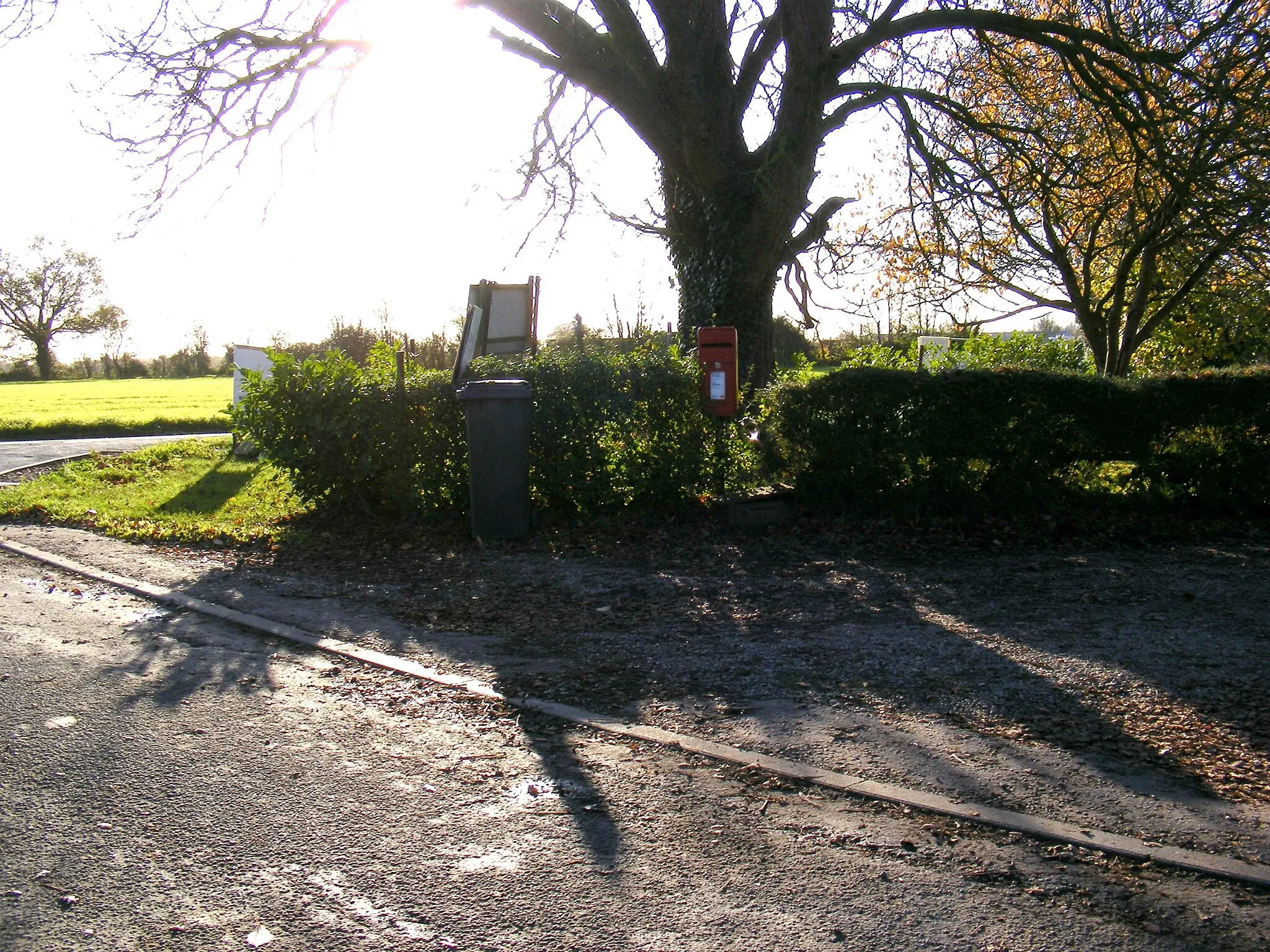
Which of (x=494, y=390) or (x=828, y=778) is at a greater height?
(x=494, y=390)

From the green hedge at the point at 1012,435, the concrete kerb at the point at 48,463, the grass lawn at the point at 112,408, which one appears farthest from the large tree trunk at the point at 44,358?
the green hedge at the point at 1012,435

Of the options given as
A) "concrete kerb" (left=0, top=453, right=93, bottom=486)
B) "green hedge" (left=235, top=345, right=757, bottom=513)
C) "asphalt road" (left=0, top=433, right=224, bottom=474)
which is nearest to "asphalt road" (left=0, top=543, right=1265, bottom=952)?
"green hedge" (left=235, top=345, right=757, bottom=513)

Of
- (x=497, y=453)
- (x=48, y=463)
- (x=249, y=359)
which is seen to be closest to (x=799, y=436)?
(x=497, y=453)

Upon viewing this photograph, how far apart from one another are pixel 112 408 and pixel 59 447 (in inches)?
479

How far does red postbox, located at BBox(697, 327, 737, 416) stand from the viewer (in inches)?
388

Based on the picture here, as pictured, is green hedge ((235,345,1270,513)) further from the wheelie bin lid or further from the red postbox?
the wheelie bin lid

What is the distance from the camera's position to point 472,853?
3.54 m

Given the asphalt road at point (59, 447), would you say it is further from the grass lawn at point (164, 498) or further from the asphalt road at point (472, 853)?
the asphalt road at point (472, 853)

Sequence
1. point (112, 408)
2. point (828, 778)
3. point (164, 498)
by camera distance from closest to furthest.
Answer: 1. point (828, 778)
2. point (164, 498)
3. point (112, 408)

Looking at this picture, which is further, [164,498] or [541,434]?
[164,498]

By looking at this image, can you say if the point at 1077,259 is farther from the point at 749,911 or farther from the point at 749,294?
the point at 749,911

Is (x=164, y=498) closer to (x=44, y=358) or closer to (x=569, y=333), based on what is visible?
(x=569, y=333)

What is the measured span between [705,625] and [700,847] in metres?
2.98

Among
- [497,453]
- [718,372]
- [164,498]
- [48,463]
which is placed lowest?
[164,498]
